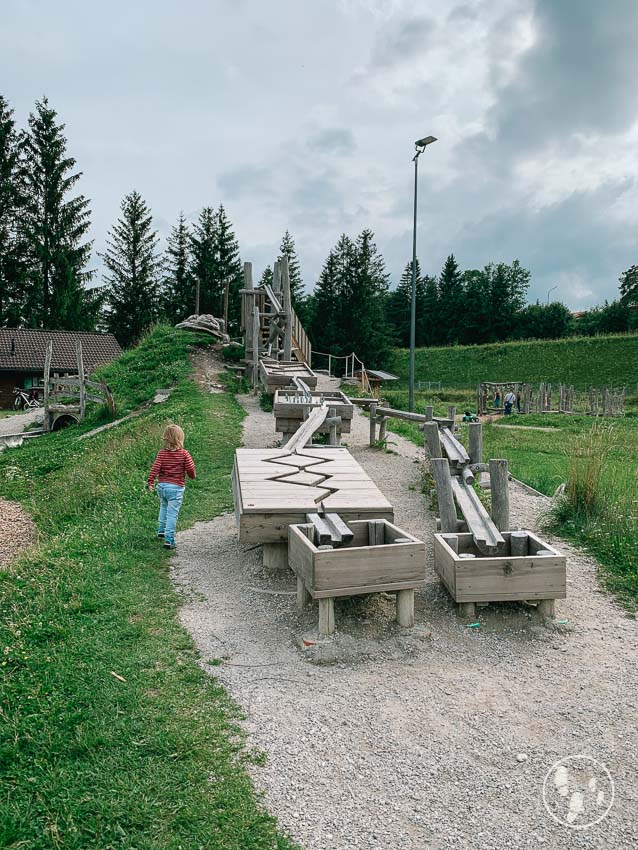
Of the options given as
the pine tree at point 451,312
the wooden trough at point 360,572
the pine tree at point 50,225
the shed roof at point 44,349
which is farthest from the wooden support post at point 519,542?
the pine tree at point 451,312

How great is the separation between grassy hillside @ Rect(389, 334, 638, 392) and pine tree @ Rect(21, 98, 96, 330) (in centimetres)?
2541

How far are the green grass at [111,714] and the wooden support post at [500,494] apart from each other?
321cm

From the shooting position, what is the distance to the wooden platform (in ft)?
19.1

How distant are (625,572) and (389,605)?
8.20ft

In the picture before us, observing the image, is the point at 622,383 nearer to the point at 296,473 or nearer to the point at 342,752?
the point at 296,473

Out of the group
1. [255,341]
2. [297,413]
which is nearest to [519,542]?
[297,413]

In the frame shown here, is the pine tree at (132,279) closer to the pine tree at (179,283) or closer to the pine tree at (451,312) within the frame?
the pine tree at (179,283)

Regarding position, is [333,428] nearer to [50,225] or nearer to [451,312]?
[50,225]

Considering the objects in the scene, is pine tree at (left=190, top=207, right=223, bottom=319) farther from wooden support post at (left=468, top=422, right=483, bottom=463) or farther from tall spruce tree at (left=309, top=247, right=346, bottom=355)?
wooden support post at (left=468, top=422, right=483, bottom=463)

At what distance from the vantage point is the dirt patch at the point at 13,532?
804 cm

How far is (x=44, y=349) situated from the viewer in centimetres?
3862

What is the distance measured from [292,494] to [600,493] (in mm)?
3826

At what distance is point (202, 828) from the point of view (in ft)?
9.54

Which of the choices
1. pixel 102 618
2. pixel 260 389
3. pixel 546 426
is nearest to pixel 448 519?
pixel 102 618
